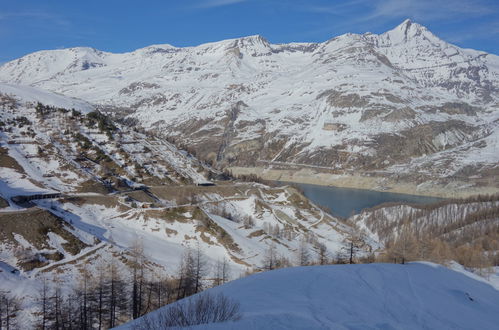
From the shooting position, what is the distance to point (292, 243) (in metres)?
76.4

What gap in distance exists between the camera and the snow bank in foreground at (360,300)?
21578mm

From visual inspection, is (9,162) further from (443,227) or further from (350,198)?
(350,198)

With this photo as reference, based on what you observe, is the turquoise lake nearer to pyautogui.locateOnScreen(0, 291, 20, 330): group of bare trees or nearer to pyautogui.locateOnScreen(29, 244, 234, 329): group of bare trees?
pyautogui.locateOnScreen(29, 244, 234, 329): group of bare trees

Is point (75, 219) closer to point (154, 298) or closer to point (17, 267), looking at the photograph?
point (17, 267)

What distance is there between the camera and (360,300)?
28.8 meters

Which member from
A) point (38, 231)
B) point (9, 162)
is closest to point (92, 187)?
point (9, 162)

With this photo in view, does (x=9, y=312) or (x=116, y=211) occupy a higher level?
(x=116, y=211)

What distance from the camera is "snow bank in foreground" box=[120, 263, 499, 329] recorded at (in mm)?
21578

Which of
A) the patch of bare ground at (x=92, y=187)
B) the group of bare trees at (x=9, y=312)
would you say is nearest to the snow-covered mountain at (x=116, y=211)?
the patch of bare ground at (x=92, y=187)

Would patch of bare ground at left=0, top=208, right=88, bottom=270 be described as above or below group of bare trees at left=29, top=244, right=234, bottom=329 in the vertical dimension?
above

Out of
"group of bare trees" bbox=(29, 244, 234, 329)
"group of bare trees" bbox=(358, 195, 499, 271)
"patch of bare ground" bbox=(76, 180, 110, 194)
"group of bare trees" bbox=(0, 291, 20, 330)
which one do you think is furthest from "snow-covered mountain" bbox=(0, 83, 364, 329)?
"group of bare trees" bbox=(358, 195, 499, 271)

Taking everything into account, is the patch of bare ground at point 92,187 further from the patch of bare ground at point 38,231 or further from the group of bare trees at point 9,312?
the group of bare trees at point 9,312

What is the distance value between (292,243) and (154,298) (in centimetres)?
3853

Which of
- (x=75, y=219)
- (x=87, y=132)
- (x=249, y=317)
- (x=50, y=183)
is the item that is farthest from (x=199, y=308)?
(x=87, y=132)
